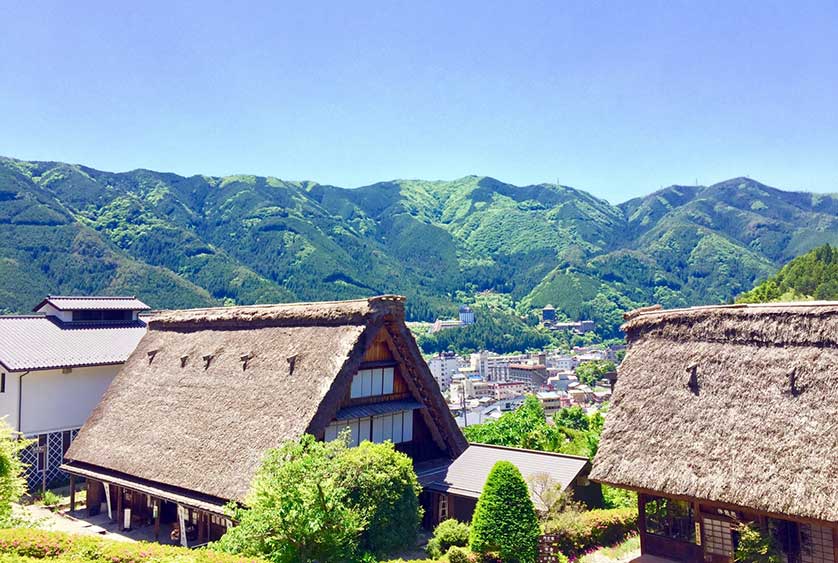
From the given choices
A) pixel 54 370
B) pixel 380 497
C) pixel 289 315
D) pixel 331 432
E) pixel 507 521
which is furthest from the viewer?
pixel 54 370

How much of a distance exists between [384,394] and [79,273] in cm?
15454

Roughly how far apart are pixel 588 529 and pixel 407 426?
8.27 metres

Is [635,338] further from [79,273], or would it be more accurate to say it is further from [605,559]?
[79,273]

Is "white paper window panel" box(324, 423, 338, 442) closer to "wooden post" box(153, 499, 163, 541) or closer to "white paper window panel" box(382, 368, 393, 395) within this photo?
"white paper window panel" box(382, 368, 393, 395)

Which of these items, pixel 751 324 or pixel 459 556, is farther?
pixel 751 324

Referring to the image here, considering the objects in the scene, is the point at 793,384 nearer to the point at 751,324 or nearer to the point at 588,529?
the point at 751,324

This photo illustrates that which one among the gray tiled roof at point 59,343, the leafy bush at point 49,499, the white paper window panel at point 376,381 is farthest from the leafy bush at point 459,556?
the gray tiled roof at point 59,343

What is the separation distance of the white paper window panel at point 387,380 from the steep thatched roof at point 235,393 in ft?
2.80

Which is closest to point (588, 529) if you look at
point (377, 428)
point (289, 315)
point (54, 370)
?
point (377, 428)

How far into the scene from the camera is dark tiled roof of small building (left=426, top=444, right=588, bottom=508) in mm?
23891

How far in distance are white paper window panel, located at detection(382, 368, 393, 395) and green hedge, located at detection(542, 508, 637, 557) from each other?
8.27 m

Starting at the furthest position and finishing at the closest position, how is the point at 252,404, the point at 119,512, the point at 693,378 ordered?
the point at 119,512 < the point at 252,404 < the point at 693,378

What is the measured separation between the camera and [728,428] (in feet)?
60.7

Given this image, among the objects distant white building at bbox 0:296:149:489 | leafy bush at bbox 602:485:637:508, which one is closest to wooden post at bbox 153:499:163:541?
distant white building at bbox 0:296:149:489
